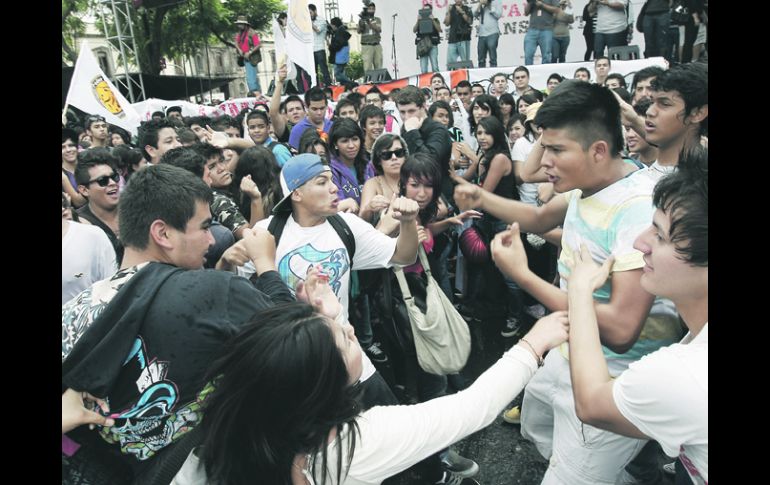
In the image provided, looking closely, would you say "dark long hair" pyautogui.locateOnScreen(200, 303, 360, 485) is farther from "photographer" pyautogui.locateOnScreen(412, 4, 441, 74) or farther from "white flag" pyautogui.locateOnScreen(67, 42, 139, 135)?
"photographer" pyautogui.locateOnScreen(412, 4, 441, 74)

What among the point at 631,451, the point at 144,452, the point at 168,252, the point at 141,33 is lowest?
the point at 631,451

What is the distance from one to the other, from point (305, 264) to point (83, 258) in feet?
3.93

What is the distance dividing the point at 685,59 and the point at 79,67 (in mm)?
9871

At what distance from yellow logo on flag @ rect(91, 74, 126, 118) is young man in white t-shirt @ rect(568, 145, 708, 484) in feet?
23.5

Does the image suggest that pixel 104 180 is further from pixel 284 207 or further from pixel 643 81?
pixel 643 81

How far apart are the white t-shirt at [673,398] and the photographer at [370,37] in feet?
48.0

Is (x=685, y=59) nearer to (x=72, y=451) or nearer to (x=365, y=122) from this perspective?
(x=365, y=122)

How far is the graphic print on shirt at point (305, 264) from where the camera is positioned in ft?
8.89

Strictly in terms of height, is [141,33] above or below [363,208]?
above

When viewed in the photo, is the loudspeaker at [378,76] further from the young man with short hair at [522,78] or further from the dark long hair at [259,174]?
the dark long hair at [259,174]

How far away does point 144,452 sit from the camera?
160 cm

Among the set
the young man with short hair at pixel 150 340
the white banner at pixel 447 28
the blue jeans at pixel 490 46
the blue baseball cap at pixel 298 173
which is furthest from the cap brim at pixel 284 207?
the white banner at pixel 447 28
